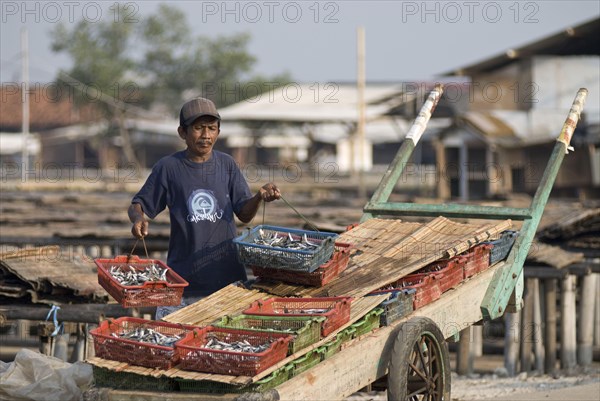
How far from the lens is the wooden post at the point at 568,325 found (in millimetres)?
11367

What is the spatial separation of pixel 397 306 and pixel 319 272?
535 mm

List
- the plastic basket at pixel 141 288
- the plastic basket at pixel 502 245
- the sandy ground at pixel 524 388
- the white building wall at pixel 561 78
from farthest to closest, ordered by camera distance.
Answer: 1. the white building wall at pixel 561 78
2. the sandy ground at pixel 524 388
3. the plastic basket at pixel 502 245
4. the plastic basket at pixel 141 288

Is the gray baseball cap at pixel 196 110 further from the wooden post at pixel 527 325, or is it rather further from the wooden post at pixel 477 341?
the wooden post at pixel 527 325

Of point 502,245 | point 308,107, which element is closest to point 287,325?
point 502,245

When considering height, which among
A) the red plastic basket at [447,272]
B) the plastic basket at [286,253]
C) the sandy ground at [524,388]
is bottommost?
the sandy ground at [524,388]

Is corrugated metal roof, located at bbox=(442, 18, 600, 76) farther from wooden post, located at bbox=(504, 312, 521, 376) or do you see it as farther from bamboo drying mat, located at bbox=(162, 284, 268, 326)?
bamboo drying mat, located at bbox=(162, 284, 268, 326)

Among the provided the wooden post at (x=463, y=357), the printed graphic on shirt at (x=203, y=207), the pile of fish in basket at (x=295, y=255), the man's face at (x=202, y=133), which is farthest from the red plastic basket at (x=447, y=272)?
the wooden post at (x=463, y=357)

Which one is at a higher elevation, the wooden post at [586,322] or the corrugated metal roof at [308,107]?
the corrugated metal roof at [308,107]

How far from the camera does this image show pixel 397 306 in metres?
5.75

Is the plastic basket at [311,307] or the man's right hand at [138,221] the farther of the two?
the man's right hand at [138,221]

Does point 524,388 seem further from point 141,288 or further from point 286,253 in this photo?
point 141,288

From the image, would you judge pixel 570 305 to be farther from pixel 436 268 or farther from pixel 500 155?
pixel 500 155

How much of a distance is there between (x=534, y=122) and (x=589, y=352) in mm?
15534

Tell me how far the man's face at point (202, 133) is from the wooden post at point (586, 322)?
6452 mm
